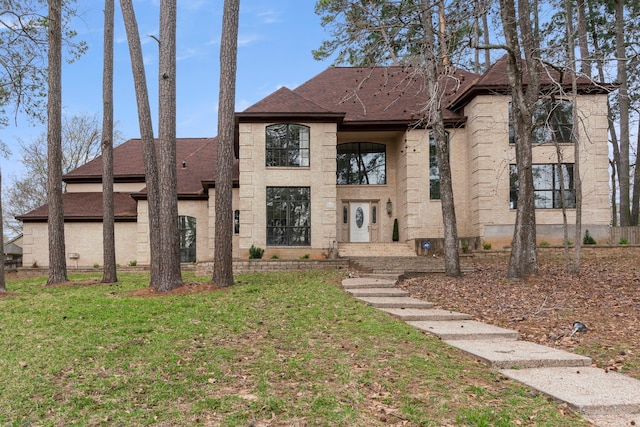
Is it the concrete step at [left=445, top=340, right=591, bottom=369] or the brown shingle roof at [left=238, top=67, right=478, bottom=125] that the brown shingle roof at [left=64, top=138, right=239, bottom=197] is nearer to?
the brown shingle roof at [left=238, top=67, right=478, bottom=125]

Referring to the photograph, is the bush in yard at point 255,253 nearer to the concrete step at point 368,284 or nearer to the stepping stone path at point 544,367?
the concrete step at point 368,284

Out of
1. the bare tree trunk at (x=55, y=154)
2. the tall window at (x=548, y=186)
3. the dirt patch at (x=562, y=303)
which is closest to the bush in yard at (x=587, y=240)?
the tall window at (x=548, y=186)

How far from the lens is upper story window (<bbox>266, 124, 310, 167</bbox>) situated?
61.8ft

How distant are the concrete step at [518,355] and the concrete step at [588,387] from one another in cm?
12

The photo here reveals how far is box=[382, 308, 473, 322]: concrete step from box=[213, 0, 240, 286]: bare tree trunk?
433cm

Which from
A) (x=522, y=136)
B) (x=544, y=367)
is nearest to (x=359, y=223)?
(x=522, y=136)

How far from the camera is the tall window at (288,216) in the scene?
61.4 ft

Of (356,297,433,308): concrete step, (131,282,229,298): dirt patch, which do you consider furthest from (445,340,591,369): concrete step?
(131,282,229,298): dirt patch

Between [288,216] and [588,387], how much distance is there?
1476cm

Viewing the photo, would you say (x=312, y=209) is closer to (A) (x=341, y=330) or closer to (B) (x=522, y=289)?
(B) (x=522, y=289)

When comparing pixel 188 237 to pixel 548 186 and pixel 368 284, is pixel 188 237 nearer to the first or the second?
pixel 368 284

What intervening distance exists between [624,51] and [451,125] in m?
7.63

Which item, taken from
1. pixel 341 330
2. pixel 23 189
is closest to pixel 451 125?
pixel 341 330

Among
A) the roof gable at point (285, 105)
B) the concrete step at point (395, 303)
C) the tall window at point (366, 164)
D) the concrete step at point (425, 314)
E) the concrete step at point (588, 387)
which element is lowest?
the concrete step at point (588, 387)
